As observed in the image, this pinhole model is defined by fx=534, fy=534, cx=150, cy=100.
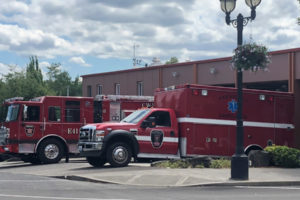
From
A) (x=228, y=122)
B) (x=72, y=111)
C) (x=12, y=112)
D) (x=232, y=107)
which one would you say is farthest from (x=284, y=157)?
(x=12, y=112)

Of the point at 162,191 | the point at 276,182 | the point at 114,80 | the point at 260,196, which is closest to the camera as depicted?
the point at 260,196

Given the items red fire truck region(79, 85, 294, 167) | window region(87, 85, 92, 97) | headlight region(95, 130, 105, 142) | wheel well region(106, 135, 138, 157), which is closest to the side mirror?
red fire truck region(79, 85, 294, 167)

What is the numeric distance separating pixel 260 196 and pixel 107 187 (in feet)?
12.1

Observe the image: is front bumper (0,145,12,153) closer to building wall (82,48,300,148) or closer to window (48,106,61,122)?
window (48,106,61,122)

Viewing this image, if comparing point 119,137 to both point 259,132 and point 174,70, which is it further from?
point 174,70

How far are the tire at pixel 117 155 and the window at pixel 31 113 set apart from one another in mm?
4971

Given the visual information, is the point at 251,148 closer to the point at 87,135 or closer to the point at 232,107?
the point at 232,107

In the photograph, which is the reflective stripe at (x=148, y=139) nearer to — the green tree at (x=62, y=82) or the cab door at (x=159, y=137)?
the cab door at (x=159, y=137)

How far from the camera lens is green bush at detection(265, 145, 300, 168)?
1748 centimetres

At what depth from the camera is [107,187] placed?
42.5ft

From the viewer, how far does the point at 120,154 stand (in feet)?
57.5

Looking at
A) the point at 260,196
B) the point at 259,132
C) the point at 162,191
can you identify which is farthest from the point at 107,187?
the point at 259,132

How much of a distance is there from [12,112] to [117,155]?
5.99m

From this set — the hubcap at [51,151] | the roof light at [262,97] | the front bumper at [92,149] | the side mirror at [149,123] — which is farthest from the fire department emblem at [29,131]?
the roof light at [262,97]
